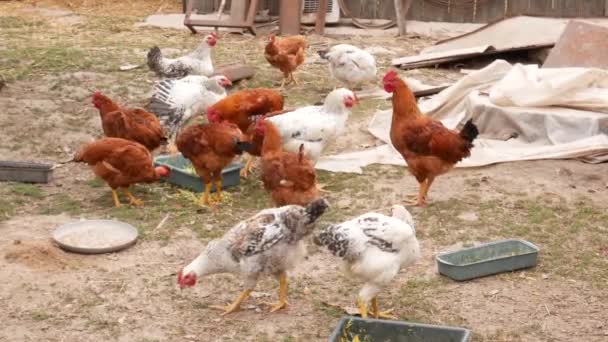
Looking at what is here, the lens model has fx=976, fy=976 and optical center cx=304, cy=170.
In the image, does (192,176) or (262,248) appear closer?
(262,248)

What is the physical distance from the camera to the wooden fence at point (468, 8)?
50.3 feet

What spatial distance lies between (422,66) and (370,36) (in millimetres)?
2218

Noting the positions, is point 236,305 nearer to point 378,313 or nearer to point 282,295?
point 282,295

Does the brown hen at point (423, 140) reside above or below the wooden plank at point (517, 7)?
below

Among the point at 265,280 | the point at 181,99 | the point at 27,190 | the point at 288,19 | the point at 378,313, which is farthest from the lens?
the point at 288,19

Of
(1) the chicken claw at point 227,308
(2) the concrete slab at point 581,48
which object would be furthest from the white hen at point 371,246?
(2) the concrete slab at point 581,48

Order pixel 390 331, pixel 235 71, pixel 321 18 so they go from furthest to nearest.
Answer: pixel 321 18
pixel 235 71
pixel 390 331

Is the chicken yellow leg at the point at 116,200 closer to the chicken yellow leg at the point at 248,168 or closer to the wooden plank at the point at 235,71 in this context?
the chicken yellow leg at the point at 248,168

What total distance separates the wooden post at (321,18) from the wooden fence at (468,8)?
0.98 meters

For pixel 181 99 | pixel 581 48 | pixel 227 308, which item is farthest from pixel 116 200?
pixel 581 48

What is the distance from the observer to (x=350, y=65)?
11.3 metres

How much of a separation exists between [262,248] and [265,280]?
2.83ft

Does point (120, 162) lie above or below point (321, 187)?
above

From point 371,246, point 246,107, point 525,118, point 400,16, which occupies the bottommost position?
point 371,246
